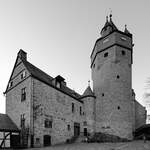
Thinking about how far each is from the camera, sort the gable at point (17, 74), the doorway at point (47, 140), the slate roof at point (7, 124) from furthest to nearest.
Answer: the gable at point (17, 74), the doorway at point (47, 140), the slate roof at point (7, 124)

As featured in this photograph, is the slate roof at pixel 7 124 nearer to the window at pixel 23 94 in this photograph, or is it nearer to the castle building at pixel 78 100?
the castle building at pixel 78 100

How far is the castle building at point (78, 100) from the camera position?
80.0ft

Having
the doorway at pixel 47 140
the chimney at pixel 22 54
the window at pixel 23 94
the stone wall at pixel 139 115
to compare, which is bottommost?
the doorway at pixel 47 140

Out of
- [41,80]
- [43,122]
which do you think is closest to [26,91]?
[41,80]

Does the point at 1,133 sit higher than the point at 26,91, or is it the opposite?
the point at 26,91

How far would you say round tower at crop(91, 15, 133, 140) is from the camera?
3139 centimetres

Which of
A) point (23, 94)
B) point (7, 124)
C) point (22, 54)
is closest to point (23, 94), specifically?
point (23, 94)

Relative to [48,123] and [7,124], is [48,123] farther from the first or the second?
[7,124]

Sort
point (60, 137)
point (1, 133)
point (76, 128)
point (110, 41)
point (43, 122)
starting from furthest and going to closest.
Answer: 1. point (110, 41)
2. point (76, 128)
3. point (60, 137)
4. point (43, 122)
5. point (1, 133)

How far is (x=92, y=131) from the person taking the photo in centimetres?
3266

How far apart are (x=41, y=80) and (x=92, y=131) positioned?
43.9 ft

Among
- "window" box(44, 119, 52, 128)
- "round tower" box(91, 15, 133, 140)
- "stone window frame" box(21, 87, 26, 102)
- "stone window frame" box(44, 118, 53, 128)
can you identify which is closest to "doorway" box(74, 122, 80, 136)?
"round tower" box(91, 15, 133, 140)

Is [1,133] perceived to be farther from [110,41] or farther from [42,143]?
[110,41]

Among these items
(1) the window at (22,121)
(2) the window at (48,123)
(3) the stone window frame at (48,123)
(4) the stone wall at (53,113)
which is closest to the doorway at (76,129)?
(4) the stone wall at (53,113)
